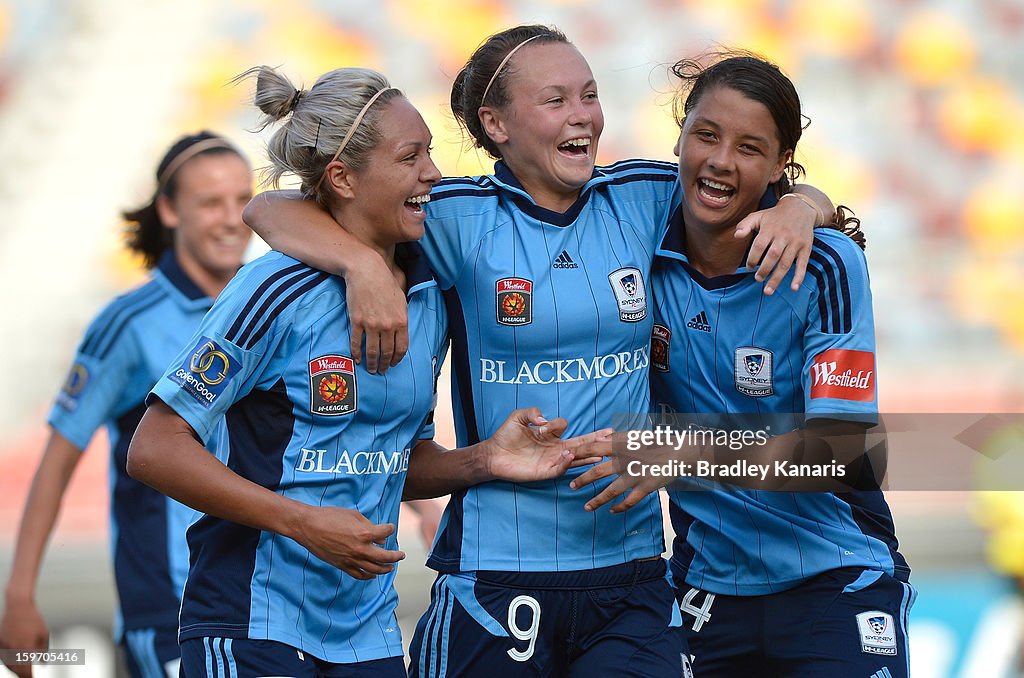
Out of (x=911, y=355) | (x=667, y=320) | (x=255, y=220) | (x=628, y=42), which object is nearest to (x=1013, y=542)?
(x=911, y=355)

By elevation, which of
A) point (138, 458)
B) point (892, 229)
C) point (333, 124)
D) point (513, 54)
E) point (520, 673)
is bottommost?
point (520, 673)

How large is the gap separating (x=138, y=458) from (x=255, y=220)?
1.92 feet

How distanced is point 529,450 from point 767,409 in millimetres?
530

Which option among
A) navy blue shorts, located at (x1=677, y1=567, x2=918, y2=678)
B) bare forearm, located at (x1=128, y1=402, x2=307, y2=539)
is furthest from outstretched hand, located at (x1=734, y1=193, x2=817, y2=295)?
bare forearm, located at (x1=128, y1=402, x2=307, y2=539)

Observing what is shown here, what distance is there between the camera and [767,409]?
2.69m

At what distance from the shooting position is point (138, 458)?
2.28 m

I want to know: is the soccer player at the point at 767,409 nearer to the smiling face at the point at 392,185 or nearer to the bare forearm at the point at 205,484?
the smiling face at the point at 392,185

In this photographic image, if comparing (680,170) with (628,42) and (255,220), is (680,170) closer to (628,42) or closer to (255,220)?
(255,220)

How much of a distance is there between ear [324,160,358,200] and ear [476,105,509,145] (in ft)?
1.30

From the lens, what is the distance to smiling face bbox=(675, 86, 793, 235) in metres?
2.64

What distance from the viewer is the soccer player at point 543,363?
8.35 ft

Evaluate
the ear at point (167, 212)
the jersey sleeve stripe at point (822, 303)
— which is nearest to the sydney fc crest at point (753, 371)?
the jersey sleeve stripe at point (822, 303)
